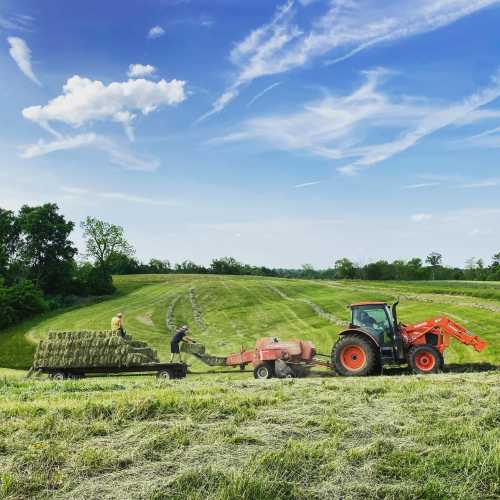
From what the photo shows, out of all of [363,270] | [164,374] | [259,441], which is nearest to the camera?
[259,441]

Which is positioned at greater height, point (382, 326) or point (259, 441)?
point (382, 326)

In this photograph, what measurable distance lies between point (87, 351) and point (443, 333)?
399 inches

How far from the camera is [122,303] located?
4372 cm

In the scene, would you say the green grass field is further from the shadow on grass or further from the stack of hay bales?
the stack of hay bales

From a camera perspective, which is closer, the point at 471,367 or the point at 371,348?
the point at 371,348

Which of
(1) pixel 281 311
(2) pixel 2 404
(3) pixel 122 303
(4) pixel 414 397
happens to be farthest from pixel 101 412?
(3) pixel 122 303

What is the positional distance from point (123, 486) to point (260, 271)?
344 ft

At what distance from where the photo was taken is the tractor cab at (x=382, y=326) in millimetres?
13992

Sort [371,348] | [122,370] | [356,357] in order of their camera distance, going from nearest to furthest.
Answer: [371,348] → [356,357] → [122,370]

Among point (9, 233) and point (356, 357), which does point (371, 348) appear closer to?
point (356, 357)

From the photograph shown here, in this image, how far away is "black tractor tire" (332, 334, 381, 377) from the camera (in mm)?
13828

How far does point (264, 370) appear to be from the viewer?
14.1m

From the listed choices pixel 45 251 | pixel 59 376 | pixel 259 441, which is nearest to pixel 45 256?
pixel 45 251

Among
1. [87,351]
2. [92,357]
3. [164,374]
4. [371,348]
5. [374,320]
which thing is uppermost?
[374,320]
